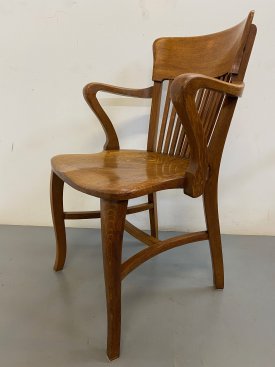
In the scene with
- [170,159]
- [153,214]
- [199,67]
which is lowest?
[153,214]

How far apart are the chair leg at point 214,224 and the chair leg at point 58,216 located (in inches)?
17.9

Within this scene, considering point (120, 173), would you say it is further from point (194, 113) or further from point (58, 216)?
point (58, 216)

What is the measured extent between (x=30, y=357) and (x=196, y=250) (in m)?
0.74

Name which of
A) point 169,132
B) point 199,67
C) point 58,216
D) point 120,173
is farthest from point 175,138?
point 58,216

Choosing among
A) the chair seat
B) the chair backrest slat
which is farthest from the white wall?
the chair seat

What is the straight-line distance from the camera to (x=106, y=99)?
125 cm

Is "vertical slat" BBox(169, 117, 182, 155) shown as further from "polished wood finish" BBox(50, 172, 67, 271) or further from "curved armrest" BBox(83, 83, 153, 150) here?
"polished wood finish" BBox(50, 172, 67, 271)

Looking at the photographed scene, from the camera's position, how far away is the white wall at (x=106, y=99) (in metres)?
1.15

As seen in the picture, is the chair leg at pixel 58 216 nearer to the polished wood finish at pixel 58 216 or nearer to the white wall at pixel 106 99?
the polished wood finish at pixel 58 216

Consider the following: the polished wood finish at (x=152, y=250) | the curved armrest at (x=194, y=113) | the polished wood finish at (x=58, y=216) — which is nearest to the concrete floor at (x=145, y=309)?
the polished wood finish at (x=58, y=216)

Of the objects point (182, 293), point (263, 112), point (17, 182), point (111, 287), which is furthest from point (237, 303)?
point (17, 182)

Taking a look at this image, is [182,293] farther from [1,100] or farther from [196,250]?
[1,100]

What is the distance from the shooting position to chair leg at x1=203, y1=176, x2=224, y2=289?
868mm

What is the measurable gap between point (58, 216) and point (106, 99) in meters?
0.55
